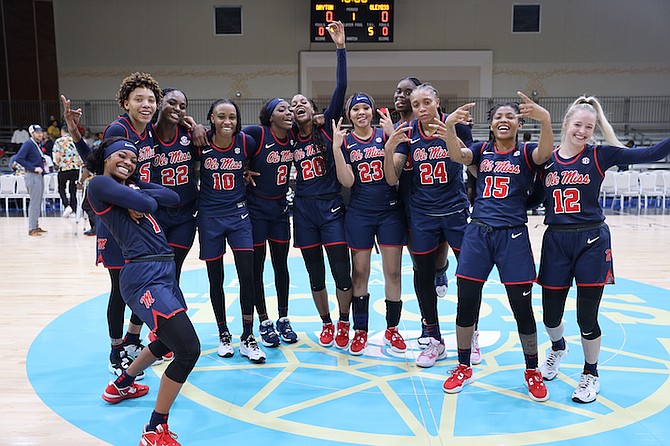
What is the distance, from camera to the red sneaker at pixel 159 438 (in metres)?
2.63

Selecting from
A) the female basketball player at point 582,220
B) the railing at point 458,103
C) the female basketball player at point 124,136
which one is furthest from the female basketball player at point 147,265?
the railing at point 458,103

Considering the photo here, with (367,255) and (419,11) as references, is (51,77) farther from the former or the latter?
(367,255)

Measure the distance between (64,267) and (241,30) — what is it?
14175 mm

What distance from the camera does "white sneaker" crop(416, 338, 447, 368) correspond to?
12.3ft

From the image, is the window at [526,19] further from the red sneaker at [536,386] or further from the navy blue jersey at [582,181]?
the red sneaker at [536,386]

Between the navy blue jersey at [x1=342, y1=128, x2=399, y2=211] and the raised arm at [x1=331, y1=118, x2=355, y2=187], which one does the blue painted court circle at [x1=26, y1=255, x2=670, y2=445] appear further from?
the raised arm at [x1=331, y1=118, x2=355, y2=187]

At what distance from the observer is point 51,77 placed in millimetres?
19453

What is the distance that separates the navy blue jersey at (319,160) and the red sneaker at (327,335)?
1041mm

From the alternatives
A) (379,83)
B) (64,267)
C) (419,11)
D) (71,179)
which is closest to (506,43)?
(419,11)

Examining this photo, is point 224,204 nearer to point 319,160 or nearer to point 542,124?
point 319,160

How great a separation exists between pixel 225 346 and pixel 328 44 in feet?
54.3

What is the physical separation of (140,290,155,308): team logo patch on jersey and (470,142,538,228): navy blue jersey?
1900 millimetres

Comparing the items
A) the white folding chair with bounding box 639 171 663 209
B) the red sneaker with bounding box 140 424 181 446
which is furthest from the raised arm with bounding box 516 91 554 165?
the white folding chair with bounding box 639 171 663 209

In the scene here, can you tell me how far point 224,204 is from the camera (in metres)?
3.81
